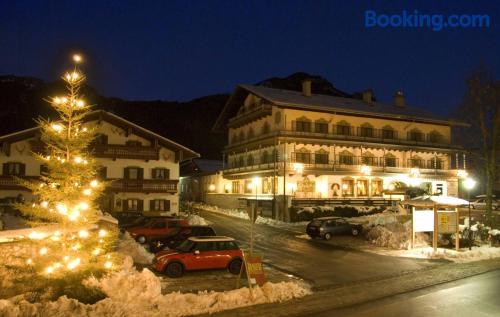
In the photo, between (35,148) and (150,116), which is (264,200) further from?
(150,116)

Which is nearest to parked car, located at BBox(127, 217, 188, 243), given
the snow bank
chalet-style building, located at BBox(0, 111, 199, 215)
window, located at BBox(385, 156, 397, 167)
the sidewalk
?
chalet-style building, located at BBox(0, 111, 199, 215)

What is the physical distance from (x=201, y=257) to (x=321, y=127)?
3572cm

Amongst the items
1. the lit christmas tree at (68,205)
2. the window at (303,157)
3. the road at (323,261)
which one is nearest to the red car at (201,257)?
the road at (323,261)

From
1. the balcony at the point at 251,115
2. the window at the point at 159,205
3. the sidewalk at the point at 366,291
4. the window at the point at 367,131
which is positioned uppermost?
the balcony at the point at 251,115

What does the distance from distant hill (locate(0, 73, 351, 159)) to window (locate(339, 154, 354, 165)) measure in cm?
6208

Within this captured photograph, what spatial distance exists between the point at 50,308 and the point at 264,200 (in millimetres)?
34498

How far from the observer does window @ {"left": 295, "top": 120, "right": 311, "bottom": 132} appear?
49.8 meters

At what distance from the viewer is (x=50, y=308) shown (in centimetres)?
1114

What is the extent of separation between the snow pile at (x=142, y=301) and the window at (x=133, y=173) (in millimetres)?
25978

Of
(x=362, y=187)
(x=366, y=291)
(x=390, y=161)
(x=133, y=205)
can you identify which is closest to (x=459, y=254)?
(x=366, y=291)

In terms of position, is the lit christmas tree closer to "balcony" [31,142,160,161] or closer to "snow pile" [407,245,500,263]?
"snow pile" [407,245,500,263]

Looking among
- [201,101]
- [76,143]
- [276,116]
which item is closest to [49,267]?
[76,143]

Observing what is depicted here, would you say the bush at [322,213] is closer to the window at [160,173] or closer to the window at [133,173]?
the window at [160,173]

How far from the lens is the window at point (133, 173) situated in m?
40.1
